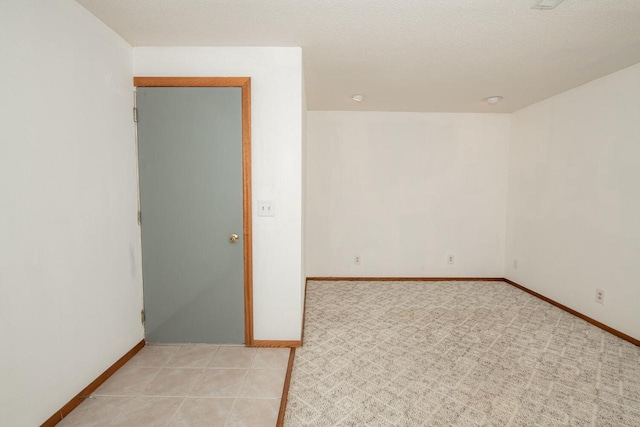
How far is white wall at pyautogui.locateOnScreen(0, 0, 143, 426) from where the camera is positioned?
4.67 feet

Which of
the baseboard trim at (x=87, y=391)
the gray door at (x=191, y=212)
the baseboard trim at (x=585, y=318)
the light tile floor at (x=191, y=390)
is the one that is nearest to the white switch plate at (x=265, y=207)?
the gray door at (x=191, y=212)

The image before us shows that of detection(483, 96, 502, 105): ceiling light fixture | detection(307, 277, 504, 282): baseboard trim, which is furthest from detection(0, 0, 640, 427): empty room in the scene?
detection(307, 277, 504, 282): baseboard trim

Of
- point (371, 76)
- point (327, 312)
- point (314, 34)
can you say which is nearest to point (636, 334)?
point (327, 312)

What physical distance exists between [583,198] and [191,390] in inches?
160

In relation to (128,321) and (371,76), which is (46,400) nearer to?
(128,321)

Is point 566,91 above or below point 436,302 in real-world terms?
above

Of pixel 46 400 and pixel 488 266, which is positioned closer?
pixel 46 400

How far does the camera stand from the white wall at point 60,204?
4.67 ft

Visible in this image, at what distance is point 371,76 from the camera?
2.91 m

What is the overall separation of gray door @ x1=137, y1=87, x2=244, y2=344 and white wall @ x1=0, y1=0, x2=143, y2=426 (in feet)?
0.53

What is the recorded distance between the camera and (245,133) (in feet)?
7.75

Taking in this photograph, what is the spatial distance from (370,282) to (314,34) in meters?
3.26

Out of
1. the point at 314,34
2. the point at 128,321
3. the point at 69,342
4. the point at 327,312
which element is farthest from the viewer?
the point at 327,312

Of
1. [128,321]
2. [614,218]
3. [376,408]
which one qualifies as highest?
[614,218]
